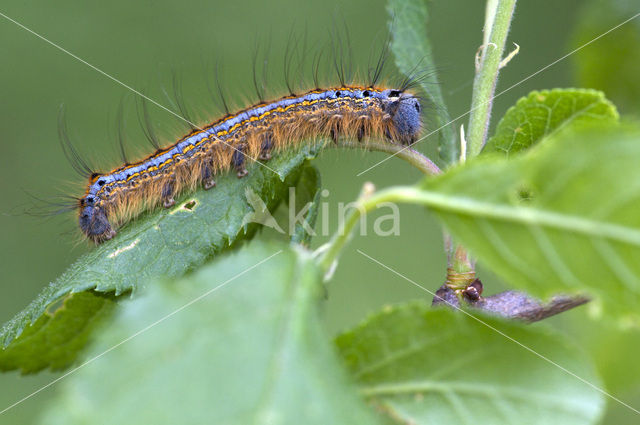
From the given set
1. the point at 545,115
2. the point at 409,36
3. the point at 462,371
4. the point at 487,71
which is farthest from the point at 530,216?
the point at 409,36

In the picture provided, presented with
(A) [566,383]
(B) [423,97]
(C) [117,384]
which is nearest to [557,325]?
(B) [423,97]

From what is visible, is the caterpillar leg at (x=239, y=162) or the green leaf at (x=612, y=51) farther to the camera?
the caterpillar leg at (x=239, y=162)

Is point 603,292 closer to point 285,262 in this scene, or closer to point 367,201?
point 367,201

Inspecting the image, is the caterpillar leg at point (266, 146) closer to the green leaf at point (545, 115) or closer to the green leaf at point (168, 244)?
the green leaf at point (168, 244)

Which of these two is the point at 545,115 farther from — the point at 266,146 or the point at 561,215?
the point at 266,146

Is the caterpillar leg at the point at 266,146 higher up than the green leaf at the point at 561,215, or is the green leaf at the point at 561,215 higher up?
the green leaf at the point at 561,215

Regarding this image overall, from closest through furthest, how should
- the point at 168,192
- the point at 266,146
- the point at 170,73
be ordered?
the point at 168,192 → the point at 266,146 → the point at 170,73

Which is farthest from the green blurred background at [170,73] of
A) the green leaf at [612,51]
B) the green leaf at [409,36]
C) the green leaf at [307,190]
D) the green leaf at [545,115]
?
the green leaf at [545,115]
